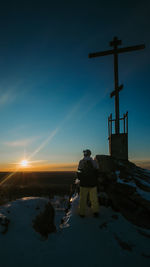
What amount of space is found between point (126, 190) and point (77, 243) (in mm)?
3312

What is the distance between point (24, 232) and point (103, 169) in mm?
4770

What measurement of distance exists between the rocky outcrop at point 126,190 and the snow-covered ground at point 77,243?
560mm

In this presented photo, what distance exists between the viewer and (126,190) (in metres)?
6.31

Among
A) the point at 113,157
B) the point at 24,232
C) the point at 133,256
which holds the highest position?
the point at 113,157

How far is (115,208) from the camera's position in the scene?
5762mm

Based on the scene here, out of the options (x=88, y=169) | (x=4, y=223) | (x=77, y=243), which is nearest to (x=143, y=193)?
(x=88, y=169)

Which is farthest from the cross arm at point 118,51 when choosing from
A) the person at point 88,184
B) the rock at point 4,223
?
the rock at point 4,223

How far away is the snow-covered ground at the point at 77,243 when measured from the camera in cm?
342

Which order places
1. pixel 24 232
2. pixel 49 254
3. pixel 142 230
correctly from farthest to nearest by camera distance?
pixel 142 230, pixel 24 232, pixel 49 254

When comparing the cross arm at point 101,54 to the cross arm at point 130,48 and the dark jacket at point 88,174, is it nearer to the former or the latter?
the cross arm at point 130,48

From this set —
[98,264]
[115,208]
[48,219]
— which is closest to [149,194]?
[115,208]

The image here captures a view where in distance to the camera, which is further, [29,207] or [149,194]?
[149,194]

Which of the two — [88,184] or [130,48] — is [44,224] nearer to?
[88,184]

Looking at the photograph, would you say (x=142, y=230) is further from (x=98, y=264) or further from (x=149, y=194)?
(x=98, y=264)
